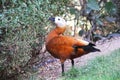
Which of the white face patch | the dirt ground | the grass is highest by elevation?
the white face patch

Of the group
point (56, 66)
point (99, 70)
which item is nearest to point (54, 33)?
point (99, 70)

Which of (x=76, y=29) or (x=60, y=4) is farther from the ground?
(x=60, y=4)

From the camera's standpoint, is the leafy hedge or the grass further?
the leafy hedge

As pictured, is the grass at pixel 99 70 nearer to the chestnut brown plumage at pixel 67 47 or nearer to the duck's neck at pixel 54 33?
the chestnut brown plumage at pixel 67 47

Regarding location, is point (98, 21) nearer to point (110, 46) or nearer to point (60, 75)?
point (110, 46)

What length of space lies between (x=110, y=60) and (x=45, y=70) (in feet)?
4.66

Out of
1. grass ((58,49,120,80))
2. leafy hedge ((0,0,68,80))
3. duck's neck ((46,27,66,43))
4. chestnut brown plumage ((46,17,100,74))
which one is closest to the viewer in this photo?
grass ((58,49,120,80))

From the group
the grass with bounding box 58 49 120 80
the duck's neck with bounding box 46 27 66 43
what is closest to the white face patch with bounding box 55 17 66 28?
the duck's neck with bounding box 46 27 66 43

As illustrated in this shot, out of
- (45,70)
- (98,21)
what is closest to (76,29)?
(98,21)

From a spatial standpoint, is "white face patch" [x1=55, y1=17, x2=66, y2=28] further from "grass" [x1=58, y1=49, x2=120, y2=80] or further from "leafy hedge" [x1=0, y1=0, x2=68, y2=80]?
"grass" [x1=58, y1=49, x2=120, y2=80]

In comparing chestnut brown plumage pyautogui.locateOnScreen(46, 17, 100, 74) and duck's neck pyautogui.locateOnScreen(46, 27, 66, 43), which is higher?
duck's neck pyautogui.locateOnScreen(46, 27, 66, 43)

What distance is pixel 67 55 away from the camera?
6242 millimetres

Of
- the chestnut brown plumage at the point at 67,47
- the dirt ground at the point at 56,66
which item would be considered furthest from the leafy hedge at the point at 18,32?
the dirt ground at the point at 56,66

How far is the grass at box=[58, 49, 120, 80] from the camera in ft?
17.4
